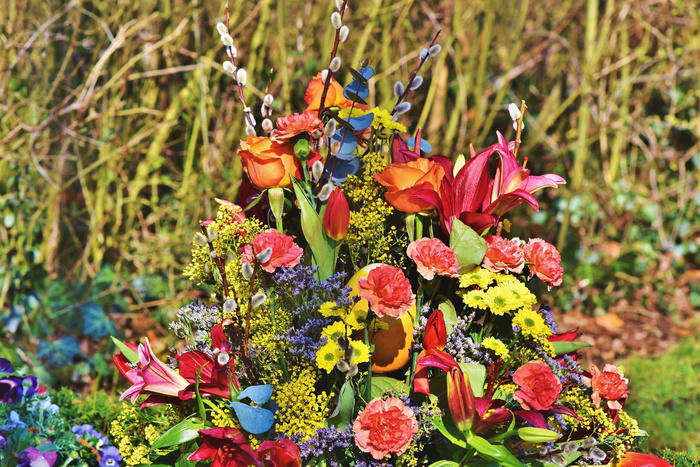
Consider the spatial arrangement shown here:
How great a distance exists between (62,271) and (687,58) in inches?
156

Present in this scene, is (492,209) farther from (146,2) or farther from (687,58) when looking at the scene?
(687,58)

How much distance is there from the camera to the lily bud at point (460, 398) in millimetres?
1238

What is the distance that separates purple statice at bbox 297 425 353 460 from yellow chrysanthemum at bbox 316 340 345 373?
114 millimetres

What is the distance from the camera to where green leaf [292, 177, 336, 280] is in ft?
4.43

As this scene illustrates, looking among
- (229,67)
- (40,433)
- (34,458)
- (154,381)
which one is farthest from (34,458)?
(229,67)

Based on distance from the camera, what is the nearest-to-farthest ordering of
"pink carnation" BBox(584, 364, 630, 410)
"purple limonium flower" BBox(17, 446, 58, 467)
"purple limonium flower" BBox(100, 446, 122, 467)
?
"pink carnation" BBox(584, 364, 630, 410) → "purple limonium flower" BBox(17, 446, 58, 467) → "purple limonium flower" BBox(100, 446, 122, 467)

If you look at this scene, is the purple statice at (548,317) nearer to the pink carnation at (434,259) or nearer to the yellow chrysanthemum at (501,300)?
the yellow chrysanthemum at (501,300)

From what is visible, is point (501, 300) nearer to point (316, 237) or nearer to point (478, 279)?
point (478, 279)

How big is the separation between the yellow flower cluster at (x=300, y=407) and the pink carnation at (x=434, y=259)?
0.96ft

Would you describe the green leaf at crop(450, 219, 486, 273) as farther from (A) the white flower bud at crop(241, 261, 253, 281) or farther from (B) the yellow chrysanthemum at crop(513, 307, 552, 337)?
(A) the white flower bud at crop(241, 261, 253, 281)

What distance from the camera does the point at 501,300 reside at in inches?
51.4

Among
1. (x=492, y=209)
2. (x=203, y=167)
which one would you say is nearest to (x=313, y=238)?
(x=492, y=209)

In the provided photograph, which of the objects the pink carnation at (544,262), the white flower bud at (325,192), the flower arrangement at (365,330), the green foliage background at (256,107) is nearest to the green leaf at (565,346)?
the flower arrangement at (365,330)

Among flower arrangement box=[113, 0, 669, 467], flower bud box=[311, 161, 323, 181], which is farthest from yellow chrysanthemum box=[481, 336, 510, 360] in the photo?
flower bud box=[311, 161, 323, 181]
